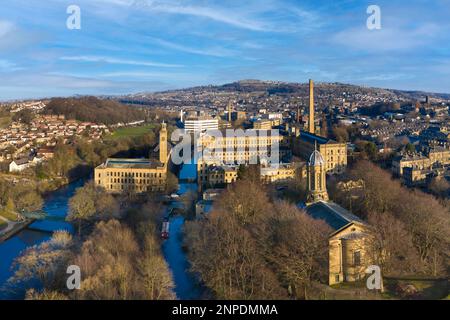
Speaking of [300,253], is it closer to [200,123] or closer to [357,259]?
[357,259]

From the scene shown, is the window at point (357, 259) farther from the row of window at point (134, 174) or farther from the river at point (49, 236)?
the row of window at point (134, 174)

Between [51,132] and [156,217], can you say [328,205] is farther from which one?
[51,132]

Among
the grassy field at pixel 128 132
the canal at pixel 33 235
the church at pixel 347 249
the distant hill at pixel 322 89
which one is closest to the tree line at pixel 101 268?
the canal at pixel 33 235

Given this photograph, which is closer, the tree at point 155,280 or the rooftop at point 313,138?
the tree at point 155,280

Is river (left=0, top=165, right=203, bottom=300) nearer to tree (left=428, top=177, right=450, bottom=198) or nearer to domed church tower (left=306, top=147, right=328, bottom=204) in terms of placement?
domed church tower (left=306, top=147, right=328, bottom=204)

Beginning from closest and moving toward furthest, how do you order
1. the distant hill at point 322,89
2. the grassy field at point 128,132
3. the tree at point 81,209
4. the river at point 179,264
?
the river at point 179,264 < the tree at point 81,209 < the grassy field at point 128,132 < the distant hill at point 322,89
